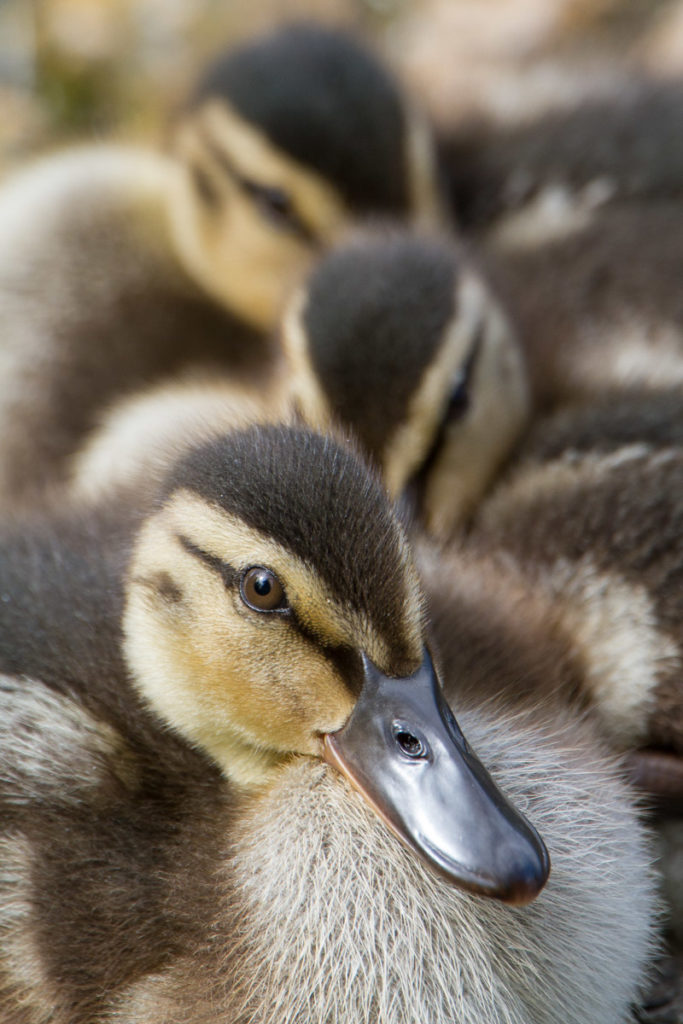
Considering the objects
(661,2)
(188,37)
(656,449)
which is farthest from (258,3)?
(656,449)

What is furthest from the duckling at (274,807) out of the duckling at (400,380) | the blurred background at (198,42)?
the blurred background at (198,42)

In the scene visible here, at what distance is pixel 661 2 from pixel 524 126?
155cm

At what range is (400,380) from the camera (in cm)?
162

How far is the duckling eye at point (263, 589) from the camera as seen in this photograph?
45.4 inches

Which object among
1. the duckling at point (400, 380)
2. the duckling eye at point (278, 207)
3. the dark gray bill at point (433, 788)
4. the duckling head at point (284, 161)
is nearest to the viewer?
the dark gray bill at point (433, 788)

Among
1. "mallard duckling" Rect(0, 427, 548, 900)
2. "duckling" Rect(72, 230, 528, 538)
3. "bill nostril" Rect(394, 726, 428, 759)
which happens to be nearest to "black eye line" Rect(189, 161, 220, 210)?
"duckling" Rect(72, 230, 528, 538)

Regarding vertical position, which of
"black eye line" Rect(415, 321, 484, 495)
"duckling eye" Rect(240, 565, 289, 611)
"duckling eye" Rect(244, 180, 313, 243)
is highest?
"duckling eye" Rect(244, 180, 313, 243)

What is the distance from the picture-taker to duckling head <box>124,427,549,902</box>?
1101 millimetres

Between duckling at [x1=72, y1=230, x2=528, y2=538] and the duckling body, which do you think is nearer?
duckling at [x1=72, y1=230, x2=528, y2=538]

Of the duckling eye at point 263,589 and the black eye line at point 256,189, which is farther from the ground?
the black eye line at point 256,189

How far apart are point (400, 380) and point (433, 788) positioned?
26.0 inches

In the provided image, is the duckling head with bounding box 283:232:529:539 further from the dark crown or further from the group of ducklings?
the dark crown

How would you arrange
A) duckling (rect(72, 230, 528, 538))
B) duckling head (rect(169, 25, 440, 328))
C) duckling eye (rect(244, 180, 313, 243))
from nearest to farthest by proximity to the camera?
duckling (rect(72, 230, 528, 538)), duckling head (rect(169, 25, 440, 328)), duckling eye (rect(244, 180, 313, 243))

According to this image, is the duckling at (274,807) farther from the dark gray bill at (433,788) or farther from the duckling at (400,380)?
the duckling at (400,380)
